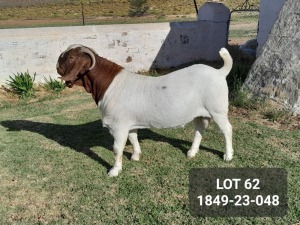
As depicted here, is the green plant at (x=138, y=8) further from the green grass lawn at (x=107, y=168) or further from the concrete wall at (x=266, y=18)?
the green grass lawn at (x=107, y=168)

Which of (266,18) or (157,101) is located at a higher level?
(157,101)

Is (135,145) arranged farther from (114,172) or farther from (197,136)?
(197,136)

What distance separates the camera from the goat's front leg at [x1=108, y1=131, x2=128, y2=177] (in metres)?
5.11

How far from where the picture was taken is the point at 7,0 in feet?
250

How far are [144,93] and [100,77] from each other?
64 cm

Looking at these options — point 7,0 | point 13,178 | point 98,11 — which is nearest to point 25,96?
point 13,178

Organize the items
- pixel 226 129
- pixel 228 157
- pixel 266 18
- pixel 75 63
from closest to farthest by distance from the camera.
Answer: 1. pixel 75 63
2. pixel 226 129
3. pixel 228 157
4. pixel 266 18

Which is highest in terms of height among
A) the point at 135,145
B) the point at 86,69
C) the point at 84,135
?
the point at 86,69

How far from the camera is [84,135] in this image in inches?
279

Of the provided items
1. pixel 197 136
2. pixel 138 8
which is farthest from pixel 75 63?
pixel 138 8

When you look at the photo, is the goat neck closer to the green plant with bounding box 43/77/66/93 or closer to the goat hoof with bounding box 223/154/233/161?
the goat hoof with bounding box 223/154/233/161

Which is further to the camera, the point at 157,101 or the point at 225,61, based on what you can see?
the point at 225,61

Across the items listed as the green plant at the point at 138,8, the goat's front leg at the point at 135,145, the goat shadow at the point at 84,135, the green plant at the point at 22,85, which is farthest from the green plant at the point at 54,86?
the green plant at the point at 138,8

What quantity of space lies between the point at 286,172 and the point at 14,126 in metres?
5.46
